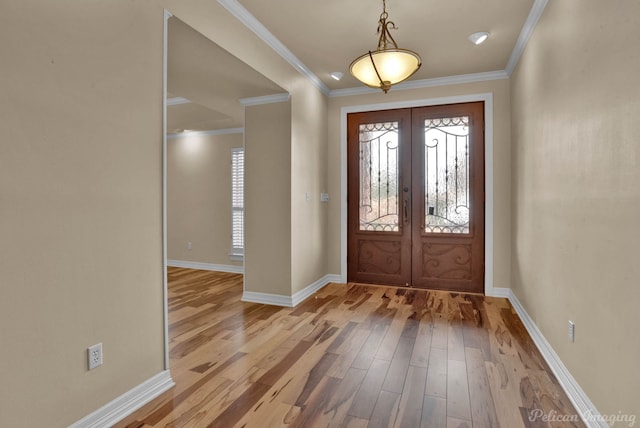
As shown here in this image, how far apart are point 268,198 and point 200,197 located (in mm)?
2817

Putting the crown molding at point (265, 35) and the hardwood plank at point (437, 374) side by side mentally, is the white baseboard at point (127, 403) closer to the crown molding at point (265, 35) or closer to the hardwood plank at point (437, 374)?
the hardwood plank at point (437, 374)

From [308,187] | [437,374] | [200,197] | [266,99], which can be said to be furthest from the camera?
[200,197]

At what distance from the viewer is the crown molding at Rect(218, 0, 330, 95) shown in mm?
2750

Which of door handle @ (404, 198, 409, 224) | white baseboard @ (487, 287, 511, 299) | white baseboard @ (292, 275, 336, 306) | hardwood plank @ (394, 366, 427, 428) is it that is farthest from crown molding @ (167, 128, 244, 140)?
hardwood plank @ (394, 366, 427, 428)

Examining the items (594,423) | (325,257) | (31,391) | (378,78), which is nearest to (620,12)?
(378,78)

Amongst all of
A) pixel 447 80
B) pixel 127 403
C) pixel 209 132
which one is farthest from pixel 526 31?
pixel 209 132

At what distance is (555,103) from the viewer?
244 cm

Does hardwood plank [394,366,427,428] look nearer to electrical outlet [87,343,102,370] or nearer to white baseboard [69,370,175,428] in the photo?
white baseboard [69,370,175,428]

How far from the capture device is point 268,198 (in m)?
4.09

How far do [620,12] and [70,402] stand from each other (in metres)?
3.24

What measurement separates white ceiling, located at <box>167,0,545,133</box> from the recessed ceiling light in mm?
57

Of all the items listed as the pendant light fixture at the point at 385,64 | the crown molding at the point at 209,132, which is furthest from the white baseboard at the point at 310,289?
the crown molding at the point at 209,132

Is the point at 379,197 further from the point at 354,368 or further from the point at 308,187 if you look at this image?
the point at 354,368

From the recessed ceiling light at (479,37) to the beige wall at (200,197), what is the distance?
4019 millimetres
